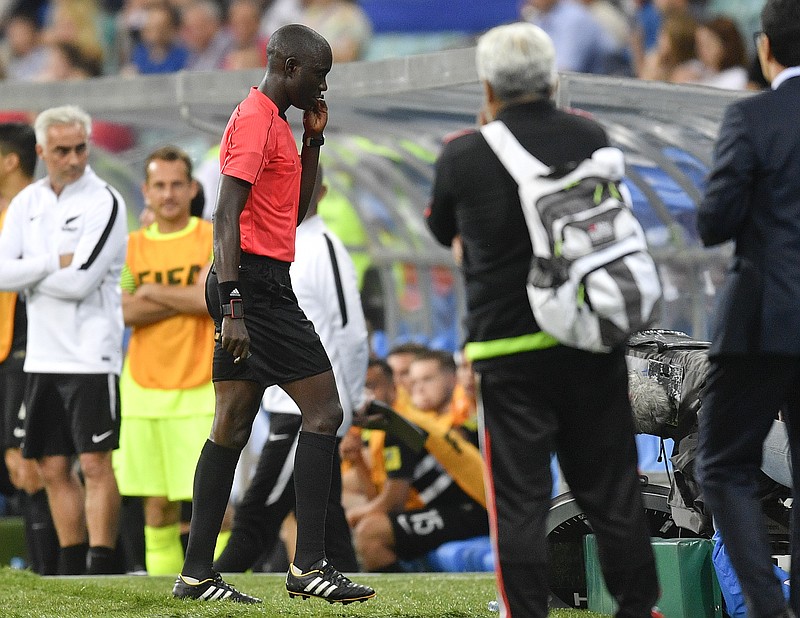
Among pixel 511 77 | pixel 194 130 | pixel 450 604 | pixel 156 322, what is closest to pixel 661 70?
pixel 194 130

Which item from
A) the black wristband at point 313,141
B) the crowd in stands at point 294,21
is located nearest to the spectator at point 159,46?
the crowd in stands at point 294,21

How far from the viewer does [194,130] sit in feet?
31.3

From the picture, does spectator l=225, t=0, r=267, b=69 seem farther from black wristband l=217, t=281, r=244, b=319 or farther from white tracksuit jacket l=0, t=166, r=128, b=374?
black wristband l=217, t=281, r=244, b=319

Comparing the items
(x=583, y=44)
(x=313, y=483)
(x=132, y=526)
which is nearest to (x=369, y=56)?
(x=583, y=44)

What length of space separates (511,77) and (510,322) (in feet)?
2.18

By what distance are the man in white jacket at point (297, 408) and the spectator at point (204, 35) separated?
36.8 feet

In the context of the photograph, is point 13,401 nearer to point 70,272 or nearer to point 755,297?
point 70,272

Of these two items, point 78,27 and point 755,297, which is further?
point 78,27

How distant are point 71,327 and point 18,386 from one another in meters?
0.89

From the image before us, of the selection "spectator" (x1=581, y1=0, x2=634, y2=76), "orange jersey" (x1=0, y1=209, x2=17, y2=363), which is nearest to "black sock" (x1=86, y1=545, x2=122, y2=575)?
"orange jersey" (x1=0, y1=209, x2=17, y2=363)

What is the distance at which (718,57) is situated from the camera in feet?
41.1

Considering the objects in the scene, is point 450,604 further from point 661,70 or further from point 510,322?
point 661,70

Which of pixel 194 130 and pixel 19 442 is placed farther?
pixel 194 130

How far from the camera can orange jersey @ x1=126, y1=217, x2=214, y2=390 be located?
7.65 m
